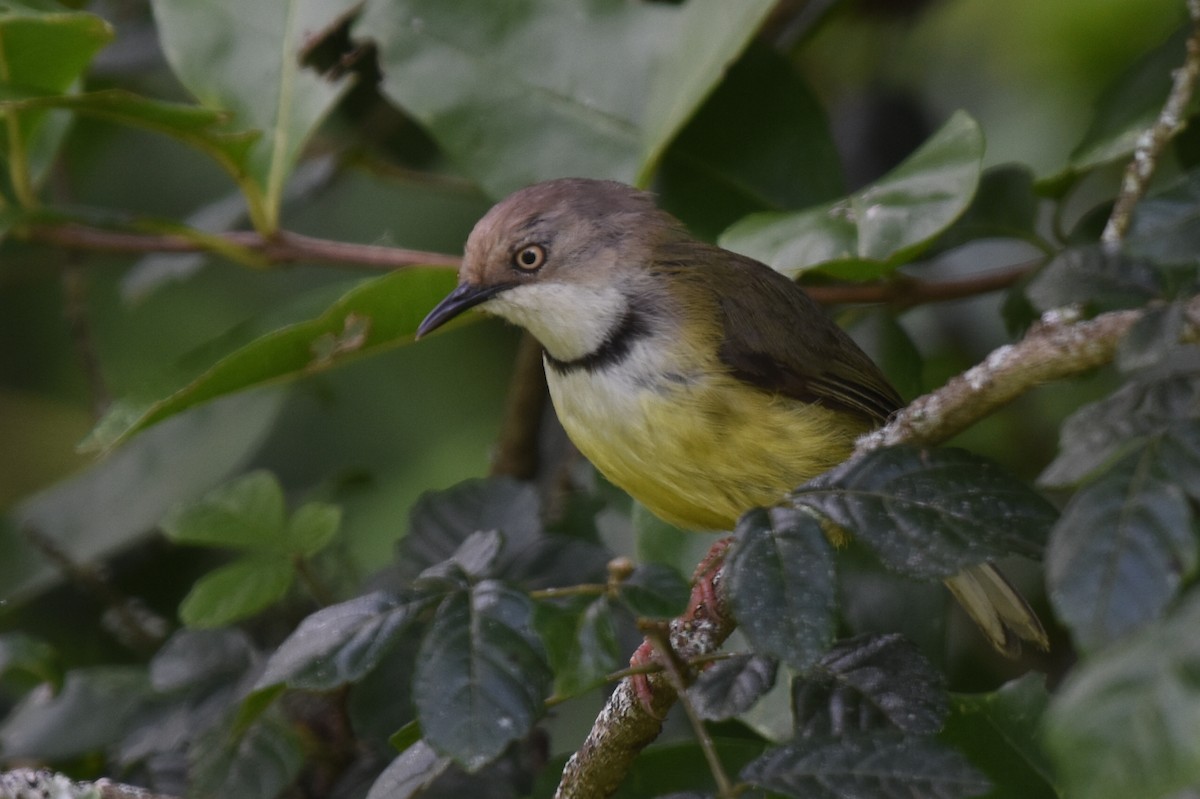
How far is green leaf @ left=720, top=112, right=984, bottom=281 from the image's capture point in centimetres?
275

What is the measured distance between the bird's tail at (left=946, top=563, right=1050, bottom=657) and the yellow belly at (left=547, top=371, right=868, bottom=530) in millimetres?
507

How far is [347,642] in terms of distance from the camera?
76.0 inches

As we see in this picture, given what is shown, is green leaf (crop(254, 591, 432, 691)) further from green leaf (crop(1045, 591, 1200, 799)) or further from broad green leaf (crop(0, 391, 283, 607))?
broad green leaf (crop(0, 391, 283, 607))

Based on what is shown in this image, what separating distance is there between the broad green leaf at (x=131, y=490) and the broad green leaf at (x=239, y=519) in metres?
0.95

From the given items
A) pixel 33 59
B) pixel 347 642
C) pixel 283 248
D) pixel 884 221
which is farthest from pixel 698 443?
pixel 33 59

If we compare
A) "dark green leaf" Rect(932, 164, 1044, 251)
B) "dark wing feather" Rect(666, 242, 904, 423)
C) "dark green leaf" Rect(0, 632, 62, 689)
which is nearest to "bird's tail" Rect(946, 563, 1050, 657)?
"dark wing feather" Rect(666, 242, 904, 423)

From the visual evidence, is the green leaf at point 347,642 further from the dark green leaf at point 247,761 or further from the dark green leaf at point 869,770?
the dark green leaf at point 247,761

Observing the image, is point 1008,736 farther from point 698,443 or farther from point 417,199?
point 417,199

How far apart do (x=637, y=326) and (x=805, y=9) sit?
178 centimetres

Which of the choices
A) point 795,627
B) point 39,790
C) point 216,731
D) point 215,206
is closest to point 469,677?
point 795,627

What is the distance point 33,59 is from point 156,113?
34 cm

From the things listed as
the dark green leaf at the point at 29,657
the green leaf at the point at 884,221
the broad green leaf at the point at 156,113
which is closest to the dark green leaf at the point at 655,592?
the green leaf at the point at 884,221

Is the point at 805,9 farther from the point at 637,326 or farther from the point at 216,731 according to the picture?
the point at 216,731

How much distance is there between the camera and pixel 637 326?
309 centimetres
